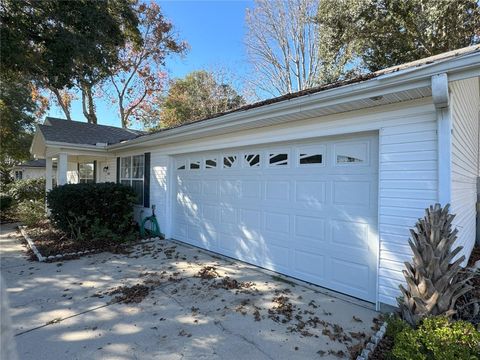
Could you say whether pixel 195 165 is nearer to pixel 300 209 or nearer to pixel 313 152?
pixel 300 209

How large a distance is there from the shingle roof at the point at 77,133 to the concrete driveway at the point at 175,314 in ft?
16.9

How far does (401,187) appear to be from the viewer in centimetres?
363

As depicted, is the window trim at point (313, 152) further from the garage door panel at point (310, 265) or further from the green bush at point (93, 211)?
the green bush at point (93, 211)

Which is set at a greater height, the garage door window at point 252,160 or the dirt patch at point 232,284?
the garage door window at point 252,160

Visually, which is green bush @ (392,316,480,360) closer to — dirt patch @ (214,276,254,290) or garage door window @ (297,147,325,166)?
dirt patch @ (214,276,254,290)

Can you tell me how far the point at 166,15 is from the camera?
1923cm

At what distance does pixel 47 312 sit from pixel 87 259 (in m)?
2.60

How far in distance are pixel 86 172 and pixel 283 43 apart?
12950 mm

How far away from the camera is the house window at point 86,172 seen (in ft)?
43.8

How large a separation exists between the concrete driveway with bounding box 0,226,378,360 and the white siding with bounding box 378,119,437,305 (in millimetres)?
666

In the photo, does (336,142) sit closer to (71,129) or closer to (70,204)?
(70,204)

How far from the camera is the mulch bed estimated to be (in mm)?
6766

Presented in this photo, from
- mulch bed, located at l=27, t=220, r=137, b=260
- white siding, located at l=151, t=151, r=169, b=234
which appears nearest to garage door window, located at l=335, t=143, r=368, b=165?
white siding, located at l=151, t=151, r=169, b=234

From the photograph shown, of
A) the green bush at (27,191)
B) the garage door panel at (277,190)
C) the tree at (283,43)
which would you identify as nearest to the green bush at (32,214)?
the green bush at (27,191)
